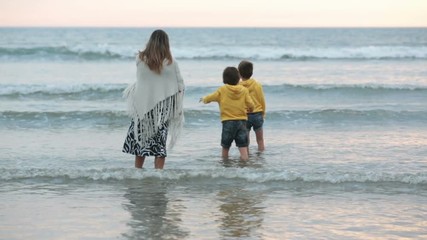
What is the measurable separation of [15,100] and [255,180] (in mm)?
9830

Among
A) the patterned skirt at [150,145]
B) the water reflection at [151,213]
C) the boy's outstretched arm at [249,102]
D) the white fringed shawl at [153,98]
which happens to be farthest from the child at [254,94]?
the water reflection at [151,213]

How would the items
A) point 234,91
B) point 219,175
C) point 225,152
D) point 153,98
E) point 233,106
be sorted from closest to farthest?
1. point 153,98
2. point 219,175
3. point 234,91
4. point 233,106
5. point 225,152

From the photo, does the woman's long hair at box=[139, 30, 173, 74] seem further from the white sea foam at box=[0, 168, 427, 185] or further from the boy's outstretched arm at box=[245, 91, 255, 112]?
the boy's outstretched arm at box=[245, 91, 255, 112]

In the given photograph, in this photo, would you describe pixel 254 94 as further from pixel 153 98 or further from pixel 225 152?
pixel 153 98

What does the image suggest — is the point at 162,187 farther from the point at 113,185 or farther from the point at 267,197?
the point at 267,197

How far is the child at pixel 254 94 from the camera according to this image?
28.5ft

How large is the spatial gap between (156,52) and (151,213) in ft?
5.71

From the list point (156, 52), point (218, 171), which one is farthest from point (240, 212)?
point (156, 52)

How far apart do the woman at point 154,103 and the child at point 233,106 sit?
926 millimetres

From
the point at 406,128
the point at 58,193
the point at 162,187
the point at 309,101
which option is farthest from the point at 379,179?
the point at 309,101

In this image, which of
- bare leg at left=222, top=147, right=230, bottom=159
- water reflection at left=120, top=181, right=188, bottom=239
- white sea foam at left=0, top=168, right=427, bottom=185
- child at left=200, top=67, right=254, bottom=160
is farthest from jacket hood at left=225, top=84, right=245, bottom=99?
water reflection at left=120, top=181, right=188, bottom=239

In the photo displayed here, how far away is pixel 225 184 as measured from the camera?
23.3 ft

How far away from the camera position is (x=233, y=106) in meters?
8.23

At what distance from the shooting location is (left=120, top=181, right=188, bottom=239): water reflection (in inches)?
207
